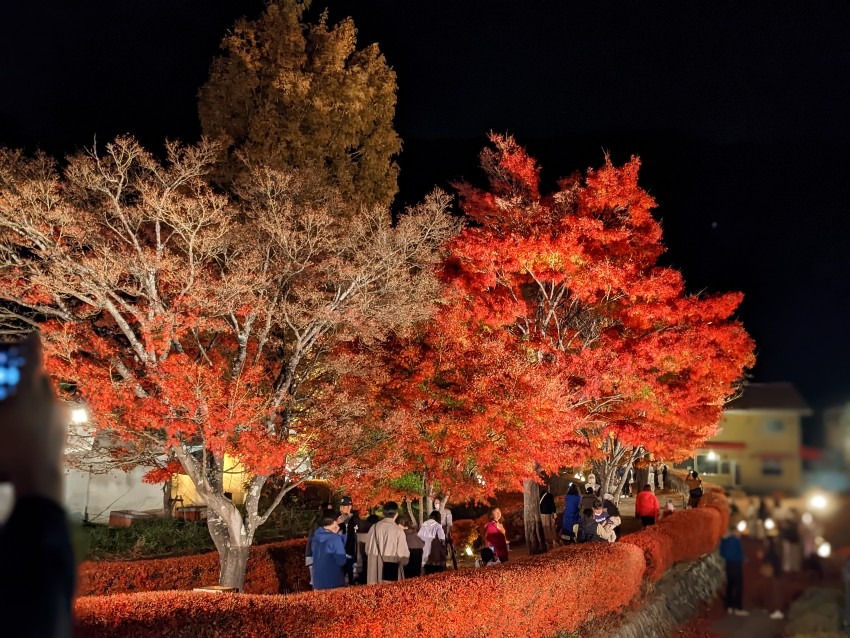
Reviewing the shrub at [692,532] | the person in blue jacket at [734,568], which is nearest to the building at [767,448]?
the person in blue jacket at [734,568]

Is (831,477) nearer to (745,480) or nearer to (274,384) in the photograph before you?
(745,480)

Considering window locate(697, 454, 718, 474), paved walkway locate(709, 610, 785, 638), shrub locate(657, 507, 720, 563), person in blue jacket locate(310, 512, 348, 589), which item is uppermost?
window locate(697, 454, 718, 474)

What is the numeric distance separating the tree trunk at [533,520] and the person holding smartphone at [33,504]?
16024 millimetres

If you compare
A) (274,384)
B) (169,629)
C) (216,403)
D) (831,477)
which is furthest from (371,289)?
(831,477)

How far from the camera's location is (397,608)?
732 centimetres

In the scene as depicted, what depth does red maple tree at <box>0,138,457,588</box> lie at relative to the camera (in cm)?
992

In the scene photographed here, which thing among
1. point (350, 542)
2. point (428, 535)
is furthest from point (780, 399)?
point (350, 542)

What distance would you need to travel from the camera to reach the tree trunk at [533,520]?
17.0 m

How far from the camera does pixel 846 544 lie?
333 cm

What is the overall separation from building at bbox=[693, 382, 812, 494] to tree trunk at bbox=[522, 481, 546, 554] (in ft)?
45.3

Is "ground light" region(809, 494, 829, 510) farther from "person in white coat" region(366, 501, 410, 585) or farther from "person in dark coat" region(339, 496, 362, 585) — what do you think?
"person in dark coat" region(339, 496, 362, 585)

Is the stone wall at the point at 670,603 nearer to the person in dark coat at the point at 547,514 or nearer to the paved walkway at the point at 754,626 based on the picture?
the person in dark coat at the point at 547,514

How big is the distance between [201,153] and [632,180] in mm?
10359

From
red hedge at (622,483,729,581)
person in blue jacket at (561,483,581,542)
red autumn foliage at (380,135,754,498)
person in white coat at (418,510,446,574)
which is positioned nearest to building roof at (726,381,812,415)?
person in white coat at (418,510,446,574)
